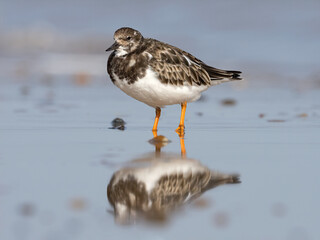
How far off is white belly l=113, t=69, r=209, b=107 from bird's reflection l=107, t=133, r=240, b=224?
3.73ft

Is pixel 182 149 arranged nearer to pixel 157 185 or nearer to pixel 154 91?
pixel 154 91

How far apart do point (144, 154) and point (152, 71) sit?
3.75 ft

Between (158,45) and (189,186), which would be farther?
(158,45)

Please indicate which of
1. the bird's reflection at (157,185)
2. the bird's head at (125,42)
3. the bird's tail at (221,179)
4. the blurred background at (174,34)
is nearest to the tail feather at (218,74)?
the bird's head at (125,42)

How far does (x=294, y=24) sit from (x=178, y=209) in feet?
44.6

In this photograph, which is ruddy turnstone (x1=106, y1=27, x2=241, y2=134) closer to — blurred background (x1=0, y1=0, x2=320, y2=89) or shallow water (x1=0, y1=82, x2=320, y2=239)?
shallow water (x1=0, y1=82, x2=320, y2=239)

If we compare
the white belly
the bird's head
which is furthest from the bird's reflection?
the bird's head

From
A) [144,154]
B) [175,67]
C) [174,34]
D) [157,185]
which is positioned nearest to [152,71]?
[175,67]

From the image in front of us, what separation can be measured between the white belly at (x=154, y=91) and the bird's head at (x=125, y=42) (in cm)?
27

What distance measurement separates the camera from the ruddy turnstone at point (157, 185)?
338 centimetres

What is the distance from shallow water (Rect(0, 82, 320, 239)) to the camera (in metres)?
3.13

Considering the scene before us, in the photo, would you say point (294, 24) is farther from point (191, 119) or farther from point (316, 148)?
point (316, 148)

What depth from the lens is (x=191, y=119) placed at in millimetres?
6969

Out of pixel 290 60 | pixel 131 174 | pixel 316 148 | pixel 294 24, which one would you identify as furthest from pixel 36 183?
pixel 294 24
